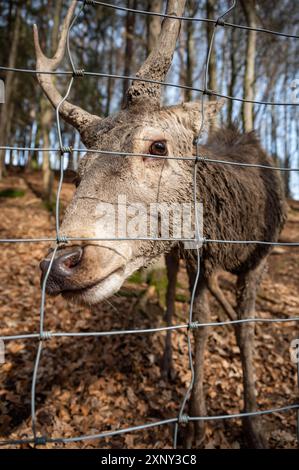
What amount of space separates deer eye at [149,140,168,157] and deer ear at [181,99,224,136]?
36 centimetres

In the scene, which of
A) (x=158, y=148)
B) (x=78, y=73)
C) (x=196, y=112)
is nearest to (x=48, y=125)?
(x=196, y=112)

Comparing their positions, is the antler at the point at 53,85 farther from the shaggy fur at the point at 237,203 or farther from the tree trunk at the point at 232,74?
the tree trunk at the point at 232,74

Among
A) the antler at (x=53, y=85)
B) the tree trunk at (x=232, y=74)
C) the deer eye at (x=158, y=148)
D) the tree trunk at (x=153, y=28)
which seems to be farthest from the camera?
the tree trunk at (x=232, y=74)

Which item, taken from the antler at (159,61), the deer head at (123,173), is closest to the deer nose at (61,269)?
the deer head at (123,173)

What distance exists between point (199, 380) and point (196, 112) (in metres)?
2.47

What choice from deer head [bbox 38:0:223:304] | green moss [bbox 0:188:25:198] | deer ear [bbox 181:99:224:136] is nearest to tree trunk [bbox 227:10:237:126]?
deer ear [bbox 181:99:224:136]

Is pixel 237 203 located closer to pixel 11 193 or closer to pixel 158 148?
pixel 158 148

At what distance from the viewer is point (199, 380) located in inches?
129

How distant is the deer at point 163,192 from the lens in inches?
71.8

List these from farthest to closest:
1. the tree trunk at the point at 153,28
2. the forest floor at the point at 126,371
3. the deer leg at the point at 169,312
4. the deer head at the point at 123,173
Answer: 1. the tree trunk at the point at 153,28
2. the deer leg at the point at 169,312
3. the forest floor at the point at 126,371
4. the deer head at the point at 123,173

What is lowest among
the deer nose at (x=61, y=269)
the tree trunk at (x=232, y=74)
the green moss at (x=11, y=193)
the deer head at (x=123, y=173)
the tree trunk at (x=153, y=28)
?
the deer nose at (x=61, y=269)

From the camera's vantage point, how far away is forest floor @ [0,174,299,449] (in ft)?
11.0
